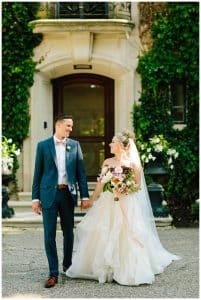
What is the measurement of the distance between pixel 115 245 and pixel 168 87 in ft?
22.6

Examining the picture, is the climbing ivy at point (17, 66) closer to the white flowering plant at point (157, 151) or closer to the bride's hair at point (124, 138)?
the white flowering plant at point (157, 151)

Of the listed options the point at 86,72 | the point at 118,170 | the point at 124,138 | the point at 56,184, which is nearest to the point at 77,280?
the point at 56,184

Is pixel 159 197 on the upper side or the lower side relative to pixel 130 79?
lower

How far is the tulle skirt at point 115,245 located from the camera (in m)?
7.35

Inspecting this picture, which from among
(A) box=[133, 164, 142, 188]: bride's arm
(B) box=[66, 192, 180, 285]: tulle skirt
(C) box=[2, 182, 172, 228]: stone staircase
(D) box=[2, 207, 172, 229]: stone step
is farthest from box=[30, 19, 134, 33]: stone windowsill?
(B) box=[66, 192, 180, 285]: tulle skirt

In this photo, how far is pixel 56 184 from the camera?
7363 mm

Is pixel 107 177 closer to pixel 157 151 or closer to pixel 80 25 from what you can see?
pixel 157 151

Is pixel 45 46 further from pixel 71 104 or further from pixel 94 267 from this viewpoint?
pixel 94 267

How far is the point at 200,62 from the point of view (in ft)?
42.9

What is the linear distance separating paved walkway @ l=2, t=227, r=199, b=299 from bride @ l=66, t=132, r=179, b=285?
13 cm

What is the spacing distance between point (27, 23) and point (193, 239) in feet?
19.1

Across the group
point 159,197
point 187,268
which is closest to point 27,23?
point 159,197

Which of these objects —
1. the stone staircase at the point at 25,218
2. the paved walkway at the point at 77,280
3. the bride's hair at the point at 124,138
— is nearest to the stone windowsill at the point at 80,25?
the stone staircase at the point at 25,218

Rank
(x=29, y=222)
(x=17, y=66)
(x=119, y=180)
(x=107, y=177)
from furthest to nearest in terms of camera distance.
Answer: (x=17, y=66), (x=29, y=222), (x=107, y=177), (x=119, y=180)
